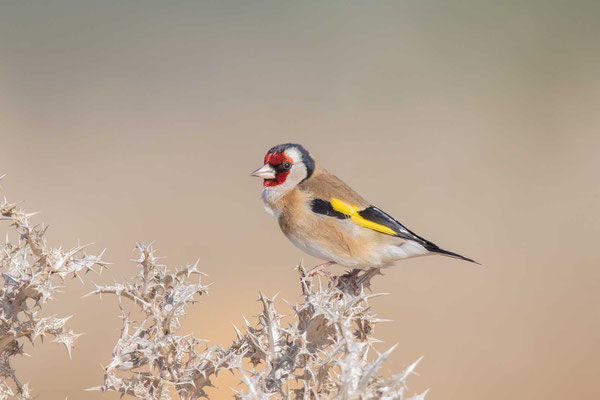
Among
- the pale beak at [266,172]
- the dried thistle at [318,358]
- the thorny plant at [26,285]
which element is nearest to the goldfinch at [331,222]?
the pale beak at [266,172]

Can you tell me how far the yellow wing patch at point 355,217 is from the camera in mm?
3207

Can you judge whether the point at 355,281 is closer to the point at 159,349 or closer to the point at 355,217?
the point at 355,217

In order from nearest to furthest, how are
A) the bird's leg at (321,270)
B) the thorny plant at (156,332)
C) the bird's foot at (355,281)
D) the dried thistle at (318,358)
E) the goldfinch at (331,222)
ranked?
1. the dried thistle at (318,358)
2. the thorny plant at (156,332)
3. the bird's foot at (355,281)
4. the bird's leg at (321,270)
5. the goldfinch at (331,222)

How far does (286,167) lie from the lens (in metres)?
3.28

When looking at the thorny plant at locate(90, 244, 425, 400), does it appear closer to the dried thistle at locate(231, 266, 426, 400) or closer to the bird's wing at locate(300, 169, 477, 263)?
the dried thistle at locate(231, 266, 426, 400)

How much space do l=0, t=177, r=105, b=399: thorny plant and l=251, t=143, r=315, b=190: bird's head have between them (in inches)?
53.0

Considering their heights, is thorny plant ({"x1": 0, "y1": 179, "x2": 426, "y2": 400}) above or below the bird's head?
below

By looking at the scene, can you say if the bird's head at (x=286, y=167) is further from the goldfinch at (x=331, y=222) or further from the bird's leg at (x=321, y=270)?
the bird's leg at (x=321, y=270)

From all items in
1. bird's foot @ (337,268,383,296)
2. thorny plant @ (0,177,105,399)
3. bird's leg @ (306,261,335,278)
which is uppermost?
thorny plant @ (0,177,105,399)

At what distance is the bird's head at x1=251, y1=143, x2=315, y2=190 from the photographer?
10.6 feet

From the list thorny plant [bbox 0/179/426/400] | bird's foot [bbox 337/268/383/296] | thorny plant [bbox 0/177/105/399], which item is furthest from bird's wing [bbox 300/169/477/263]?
thorny plant [bbox 0/177/105/399]

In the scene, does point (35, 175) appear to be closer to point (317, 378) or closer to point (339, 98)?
point (339, 98)

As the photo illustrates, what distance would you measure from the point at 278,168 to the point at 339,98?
15.0ft

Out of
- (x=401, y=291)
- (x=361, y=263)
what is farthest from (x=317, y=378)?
(x=401, y=291)
